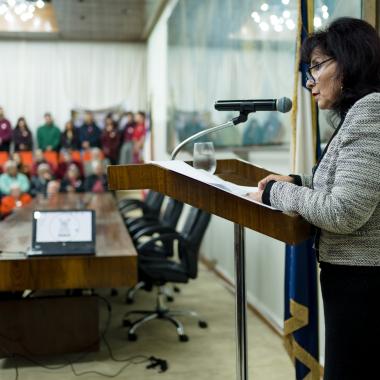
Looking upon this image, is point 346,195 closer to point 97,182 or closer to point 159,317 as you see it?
point 159,317

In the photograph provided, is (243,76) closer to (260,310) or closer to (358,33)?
(260,310)

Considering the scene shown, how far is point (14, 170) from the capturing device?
8.59 meters

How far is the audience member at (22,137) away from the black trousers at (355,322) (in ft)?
33.7

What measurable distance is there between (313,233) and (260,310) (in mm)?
2624

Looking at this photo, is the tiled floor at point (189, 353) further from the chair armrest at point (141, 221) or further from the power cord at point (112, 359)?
the chair armrest at point (141, 221)

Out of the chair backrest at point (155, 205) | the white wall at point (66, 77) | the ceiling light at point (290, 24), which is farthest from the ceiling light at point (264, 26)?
the white wall at point (66, 77)

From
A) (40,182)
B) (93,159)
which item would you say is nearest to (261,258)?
(40,182)

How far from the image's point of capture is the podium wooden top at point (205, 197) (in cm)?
128

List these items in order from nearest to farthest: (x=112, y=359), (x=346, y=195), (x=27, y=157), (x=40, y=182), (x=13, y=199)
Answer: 1. (x=346, y=195)
2. (x=112, y=359)
3. (x=13, y=199)
4. (x=40, y=182)
5. (x=27, y=157)

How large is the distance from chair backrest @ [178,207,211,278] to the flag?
1051 mm

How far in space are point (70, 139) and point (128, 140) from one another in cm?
120

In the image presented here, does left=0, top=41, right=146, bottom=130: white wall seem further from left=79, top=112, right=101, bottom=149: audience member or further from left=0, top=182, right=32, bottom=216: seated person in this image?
left=0, top=182, right=32, bottom=216: seated person

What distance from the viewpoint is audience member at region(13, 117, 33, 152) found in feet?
35.7

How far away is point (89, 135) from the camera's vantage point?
11.2 m
